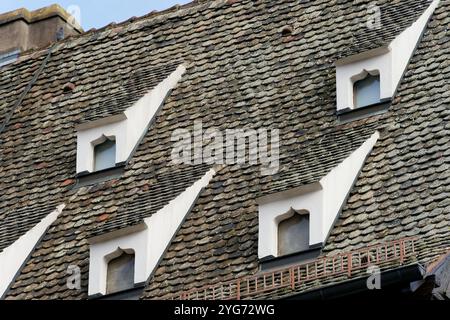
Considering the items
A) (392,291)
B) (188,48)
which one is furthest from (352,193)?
(188,48)

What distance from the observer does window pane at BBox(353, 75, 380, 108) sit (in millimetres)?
32812

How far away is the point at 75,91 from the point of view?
36438mm

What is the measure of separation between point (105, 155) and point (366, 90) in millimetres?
3538

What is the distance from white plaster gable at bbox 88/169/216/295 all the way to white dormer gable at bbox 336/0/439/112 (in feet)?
8.34

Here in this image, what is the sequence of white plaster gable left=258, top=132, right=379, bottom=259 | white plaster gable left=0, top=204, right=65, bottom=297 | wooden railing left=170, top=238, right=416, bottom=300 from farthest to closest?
white plaster gable left=0, top=204, right=65, bottom=297 < white plaster gable left=258, top=132, right=379, bottom=259 < wooden railing left=170, top=238, right=416, bottom=300

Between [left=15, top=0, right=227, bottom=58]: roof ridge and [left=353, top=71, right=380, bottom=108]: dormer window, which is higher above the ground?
[left=15, top=0, right=227, bottom=58]: roof ridge

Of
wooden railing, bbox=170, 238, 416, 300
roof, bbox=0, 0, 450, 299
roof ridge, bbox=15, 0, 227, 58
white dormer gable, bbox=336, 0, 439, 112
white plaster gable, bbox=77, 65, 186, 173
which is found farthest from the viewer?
roof ridge, bbox=15, 0, 227, 58

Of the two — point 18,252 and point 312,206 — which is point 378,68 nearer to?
point 312,206

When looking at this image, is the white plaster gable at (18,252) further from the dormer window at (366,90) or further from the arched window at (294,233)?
the dormer window at (366,90)

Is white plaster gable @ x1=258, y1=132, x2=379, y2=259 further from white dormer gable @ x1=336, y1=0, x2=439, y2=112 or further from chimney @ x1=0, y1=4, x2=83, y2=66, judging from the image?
chimney @ x1=0, y1=4, x2=83, y2=66

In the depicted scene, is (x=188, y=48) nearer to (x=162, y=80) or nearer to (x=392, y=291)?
(x=162, y=80)

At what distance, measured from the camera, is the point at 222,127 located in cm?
3369

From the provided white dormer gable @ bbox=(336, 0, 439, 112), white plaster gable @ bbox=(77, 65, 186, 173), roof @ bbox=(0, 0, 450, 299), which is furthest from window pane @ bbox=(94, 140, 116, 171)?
white dormer gable @ bbox=(336, 0, 439, 112)

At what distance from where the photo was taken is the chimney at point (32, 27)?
131 feet
